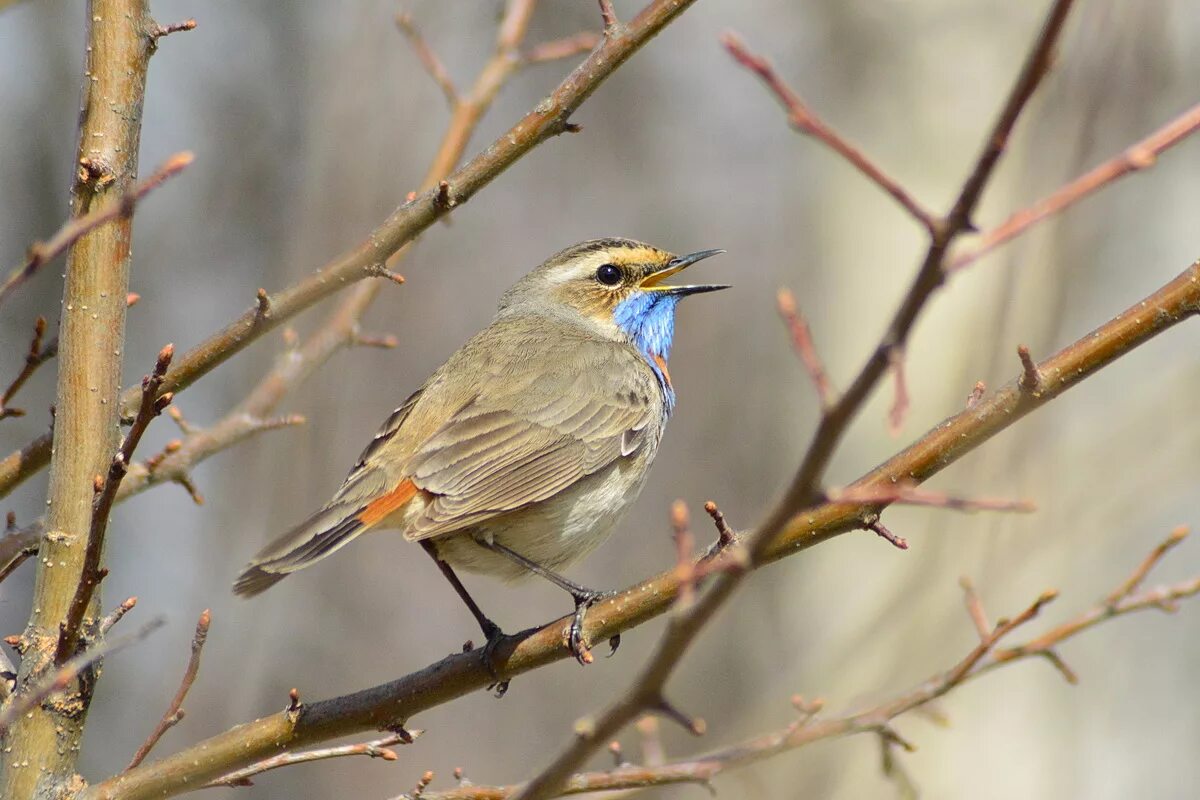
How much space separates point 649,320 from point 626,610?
8.22 ft

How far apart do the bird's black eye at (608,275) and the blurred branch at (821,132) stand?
3.68 metres

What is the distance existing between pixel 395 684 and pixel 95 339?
1171mm

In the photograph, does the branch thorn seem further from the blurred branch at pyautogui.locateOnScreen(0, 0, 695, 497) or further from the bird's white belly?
the bird's white belly

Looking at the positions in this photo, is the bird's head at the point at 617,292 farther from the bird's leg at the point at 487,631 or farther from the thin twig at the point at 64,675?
the thin twig at the point at 64,675

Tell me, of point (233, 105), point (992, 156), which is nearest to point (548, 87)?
point (233, 105)

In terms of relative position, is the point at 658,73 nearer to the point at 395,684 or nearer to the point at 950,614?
the point at 950,614

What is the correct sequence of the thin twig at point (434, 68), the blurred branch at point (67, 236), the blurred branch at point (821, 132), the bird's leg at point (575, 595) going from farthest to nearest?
the thin twig at point (434, 68) → the bird's leg at point (575, 595) → the blurred branch at point (67, 236) → the blurred branch at point (821, 132)

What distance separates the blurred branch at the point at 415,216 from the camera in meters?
3.10

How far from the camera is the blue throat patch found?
5.39 m

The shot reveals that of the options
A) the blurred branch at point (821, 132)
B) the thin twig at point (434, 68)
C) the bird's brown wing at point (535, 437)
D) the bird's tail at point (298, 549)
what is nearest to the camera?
the blurred branch at point (821, 132)

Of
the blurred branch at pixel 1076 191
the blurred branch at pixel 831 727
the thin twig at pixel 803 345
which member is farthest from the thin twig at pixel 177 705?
the blurred branch at pixel 1076 191

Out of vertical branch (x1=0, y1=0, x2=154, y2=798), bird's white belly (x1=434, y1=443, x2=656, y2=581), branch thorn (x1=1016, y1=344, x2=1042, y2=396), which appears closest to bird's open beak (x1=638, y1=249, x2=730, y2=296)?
bird's white belly (x1=434, y1=443, x2=656, y2=581)

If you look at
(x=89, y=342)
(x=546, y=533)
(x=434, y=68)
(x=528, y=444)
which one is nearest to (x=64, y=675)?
(x=89, y=342)

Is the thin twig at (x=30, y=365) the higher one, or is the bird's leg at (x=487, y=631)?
the thin twig at (x=30, y=365)
